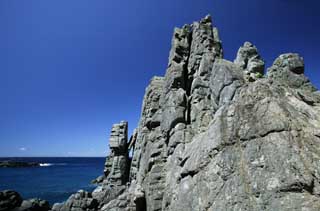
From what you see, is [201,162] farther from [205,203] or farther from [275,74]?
[275,74]

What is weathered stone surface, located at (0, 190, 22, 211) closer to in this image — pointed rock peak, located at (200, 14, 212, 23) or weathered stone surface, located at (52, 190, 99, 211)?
weathered stone surface, located at (52, 190, 99, 211)

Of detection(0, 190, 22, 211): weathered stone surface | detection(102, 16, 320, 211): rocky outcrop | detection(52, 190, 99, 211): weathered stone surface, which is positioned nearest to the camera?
detection(102, 16, 320, 211): rocky outcrop

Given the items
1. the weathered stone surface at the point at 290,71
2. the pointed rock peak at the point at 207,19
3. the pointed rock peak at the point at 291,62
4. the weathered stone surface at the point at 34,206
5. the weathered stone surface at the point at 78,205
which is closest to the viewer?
the weathered stone surface at the point at 290,71

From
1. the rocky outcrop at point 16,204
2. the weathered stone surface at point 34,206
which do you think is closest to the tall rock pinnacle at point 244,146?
the weathered stone surface at point 34,206

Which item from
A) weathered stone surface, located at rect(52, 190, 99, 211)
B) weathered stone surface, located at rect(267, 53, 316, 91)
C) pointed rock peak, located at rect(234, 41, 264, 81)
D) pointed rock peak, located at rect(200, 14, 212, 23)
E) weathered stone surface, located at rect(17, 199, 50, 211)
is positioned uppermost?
pointed rock peak, located at rect(200, 14, 212, 23)

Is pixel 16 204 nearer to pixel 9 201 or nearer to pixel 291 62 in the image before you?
pixel 9 201

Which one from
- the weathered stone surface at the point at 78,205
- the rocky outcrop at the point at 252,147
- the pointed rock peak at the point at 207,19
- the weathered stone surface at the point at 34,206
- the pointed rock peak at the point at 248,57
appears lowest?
the weathered stone surface at the point at 34,206

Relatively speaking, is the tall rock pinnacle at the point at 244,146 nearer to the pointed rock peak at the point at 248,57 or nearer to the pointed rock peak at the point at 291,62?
the pointed rock peak at the point at 291,62

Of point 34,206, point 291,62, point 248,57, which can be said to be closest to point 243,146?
point 291,62

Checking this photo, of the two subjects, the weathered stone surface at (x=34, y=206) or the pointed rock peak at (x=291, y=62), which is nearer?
the pointed rock peak at (x=291, y=62)

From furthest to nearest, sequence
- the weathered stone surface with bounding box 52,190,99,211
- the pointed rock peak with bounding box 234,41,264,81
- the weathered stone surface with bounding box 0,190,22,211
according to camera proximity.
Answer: the weathered stone surface with bounding box 0,190,22,211
the weathered stone surface with bounding box 52,190,99,211
the pointed rock peak with bounding box 234,41,264,81

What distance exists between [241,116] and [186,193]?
5.83m

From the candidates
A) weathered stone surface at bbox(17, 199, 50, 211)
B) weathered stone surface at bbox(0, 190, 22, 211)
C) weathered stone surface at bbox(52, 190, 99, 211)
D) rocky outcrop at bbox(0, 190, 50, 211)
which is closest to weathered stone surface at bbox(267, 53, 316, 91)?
weathered stone surface at bbox(52, 190, 99, 211)

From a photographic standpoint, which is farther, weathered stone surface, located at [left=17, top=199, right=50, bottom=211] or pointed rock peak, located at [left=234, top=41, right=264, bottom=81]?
weathered stone surface, located at [left=17, top=199, right=50, bottom=211]
